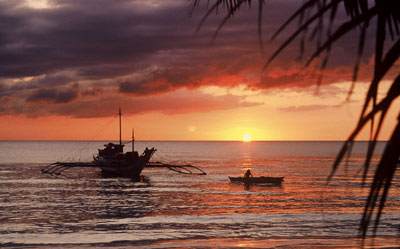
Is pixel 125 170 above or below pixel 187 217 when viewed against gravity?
above

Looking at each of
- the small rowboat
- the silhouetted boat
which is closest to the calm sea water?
the small rowboat

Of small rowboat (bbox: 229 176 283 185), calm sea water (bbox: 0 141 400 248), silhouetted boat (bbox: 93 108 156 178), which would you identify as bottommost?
calm sea water (bbox: 0 141 400 248)

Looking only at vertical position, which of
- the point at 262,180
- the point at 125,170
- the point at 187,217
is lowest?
the point at 187,217

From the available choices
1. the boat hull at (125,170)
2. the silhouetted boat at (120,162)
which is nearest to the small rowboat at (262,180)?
the silhouetted boat at (120,162)

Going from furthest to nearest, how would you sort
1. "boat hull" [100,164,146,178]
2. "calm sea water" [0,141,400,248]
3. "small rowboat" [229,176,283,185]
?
"boat hull" [100,164,146,178]
"small rowboat" [229,176,283,185]
"calm sea water" [0,141,400,248]

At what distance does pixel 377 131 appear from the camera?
4.04 feet

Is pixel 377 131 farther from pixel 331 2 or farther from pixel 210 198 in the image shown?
pixel 210 198

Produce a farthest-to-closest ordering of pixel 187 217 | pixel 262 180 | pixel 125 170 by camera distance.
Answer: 1. pixel 125 170
2. pixel 262 180
3. pixel 187 217

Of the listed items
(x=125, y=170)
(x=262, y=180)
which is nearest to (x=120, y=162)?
(x=125, y=170)

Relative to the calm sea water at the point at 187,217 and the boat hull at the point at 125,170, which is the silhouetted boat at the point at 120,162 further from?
the calm sea water at the point at 187,217

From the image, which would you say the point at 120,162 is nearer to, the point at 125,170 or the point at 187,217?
the point at 125,170

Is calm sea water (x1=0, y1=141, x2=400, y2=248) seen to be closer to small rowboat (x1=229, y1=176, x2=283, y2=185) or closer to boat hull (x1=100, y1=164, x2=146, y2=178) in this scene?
small rowboat (x1=229, y1=176, x2=283, y2=185)

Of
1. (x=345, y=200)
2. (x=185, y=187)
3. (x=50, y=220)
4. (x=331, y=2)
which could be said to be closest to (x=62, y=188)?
(x=185, y=187)

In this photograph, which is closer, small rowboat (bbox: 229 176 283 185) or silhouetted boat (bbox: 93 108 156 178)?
small rowboat (bbox: 229 176 283 185)
